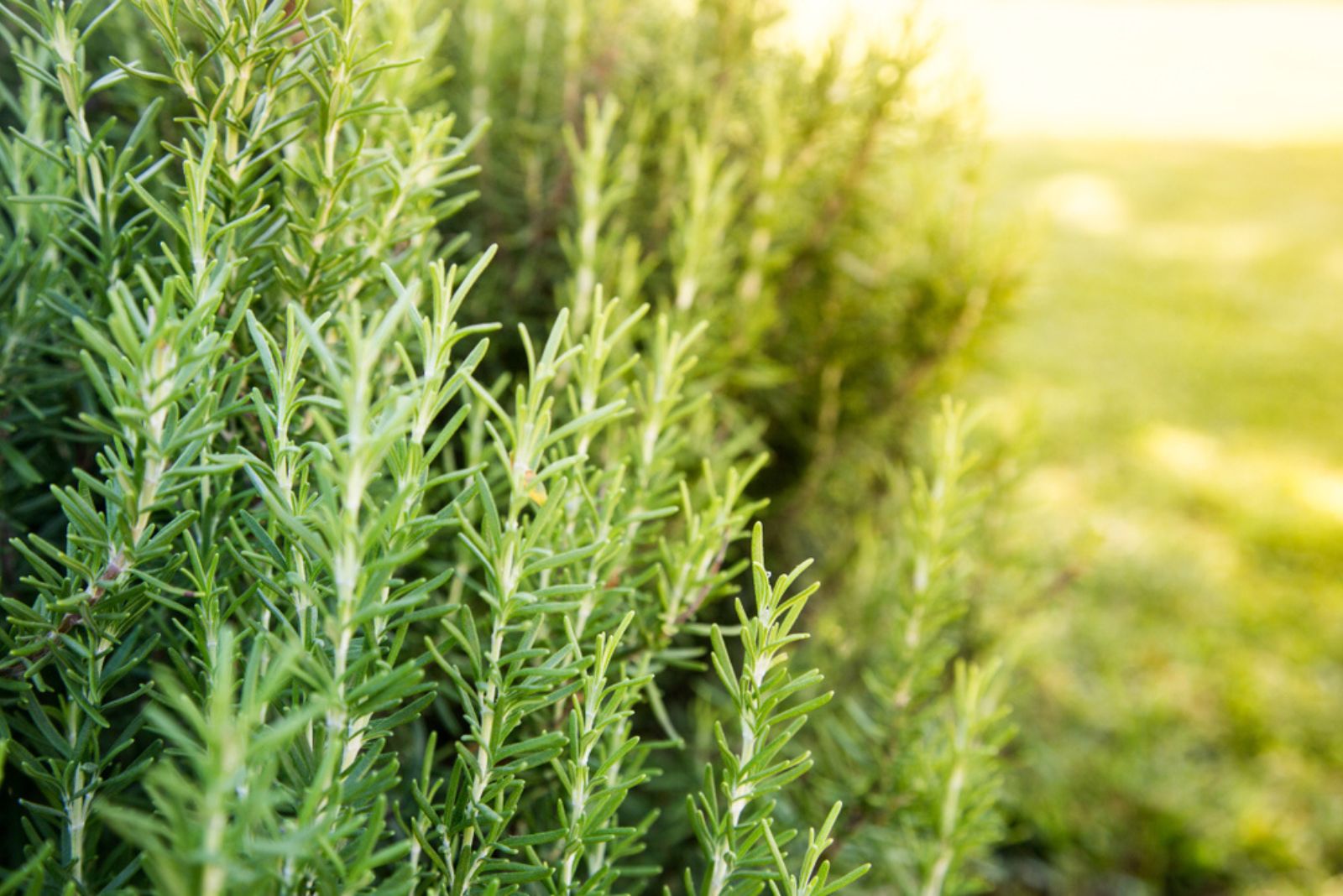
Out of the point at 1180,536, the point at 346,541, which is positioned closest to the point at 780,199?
the point at 346,541

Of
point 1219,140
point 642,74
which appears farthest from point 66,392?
point 1219,140

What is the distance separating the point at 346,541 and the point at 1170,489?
176 inches

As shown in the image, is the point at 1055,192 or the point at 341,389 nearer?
the point at 341,389

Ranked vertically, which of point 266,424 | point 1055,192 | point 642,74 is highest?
point 642,74

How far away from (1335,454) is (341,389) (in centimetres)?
532

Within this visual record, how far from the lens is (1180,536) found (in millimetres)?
3852

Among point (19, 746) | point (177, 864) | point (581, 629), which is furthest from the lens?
point (581, 629)

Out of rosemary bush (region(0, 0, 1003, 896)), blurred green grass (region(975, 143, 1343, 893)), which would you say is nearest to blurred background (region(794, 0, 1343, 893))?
blurred green grass (region(975, 143, 1343, 893))

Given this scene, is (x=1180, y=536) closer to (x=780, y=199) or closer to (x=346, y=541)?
(x=780, y=199)

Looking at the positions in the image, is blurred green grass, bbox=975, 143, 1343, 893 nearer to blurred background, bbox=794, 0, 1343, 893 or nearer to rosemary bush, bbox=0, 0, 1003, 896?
blurred background, bbox=794, 0, 1343, 893

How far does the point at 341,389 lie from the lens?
438mm

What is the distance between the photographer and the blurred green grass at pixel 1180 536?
2240 mm

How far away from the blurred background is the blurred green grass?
1 cm

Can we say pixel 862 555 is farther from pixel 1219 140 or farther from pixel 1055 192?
pixel 1219 140
